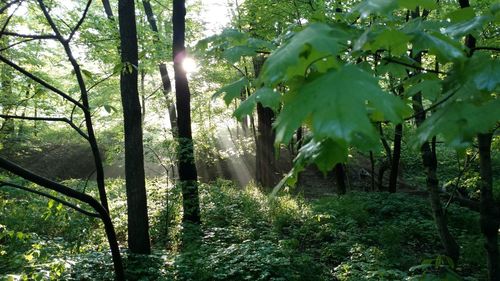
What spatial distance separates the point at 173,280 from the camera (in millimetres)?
4957

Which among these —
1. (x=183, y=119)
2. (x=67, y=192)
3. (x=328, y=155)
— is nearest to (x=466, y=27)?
(x=328, y=155)

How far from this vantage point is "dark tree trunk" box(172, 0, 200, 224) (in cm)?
817

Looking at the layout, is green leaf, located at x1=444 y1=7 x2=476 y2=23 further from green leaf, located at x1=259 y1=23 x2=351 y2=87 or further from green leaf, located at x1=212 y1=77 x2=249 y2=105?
green leaf, located at x1=212 y1=77 x2=249 y2=105

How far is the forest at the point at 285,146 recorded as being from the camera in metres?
0.93

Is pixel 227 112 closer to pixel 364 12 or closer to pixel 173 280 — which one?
pixel 173 280

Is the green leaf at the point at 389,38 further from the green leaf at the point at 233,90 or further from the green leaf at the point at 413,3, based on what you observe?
the green leaf at the point at 233,90

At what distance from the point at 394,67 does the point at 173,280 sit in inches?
176

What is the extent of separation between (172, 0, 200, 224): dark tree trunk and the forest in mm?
34

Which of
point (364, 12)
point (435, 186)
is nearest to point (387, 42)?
point (364, 12)

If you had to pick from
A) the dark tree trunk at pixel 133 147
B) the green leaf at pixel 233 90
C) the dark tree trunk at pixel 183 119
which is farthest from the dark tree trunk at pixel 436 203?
the dark tree trunk at pixel 183 119

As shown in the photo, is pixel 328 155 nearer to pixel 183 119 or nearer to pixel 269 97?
pixel 269 97

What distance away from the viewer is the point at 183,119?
29.0 feet

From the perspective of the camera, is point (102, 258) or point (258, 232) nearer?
point (102, 258)

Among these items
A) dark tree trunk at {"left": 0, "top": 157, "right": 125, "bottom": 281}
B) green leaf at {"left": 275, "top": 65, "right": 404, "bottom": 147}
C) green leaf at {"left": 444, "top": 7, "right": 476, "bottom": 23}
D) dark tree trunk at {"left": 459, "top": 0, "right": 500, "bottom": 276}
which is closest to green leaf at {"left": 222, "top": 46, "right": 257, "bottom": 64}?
green leaf at {"left": 275, "top": 65, "right": 404, "bottom": 147}
